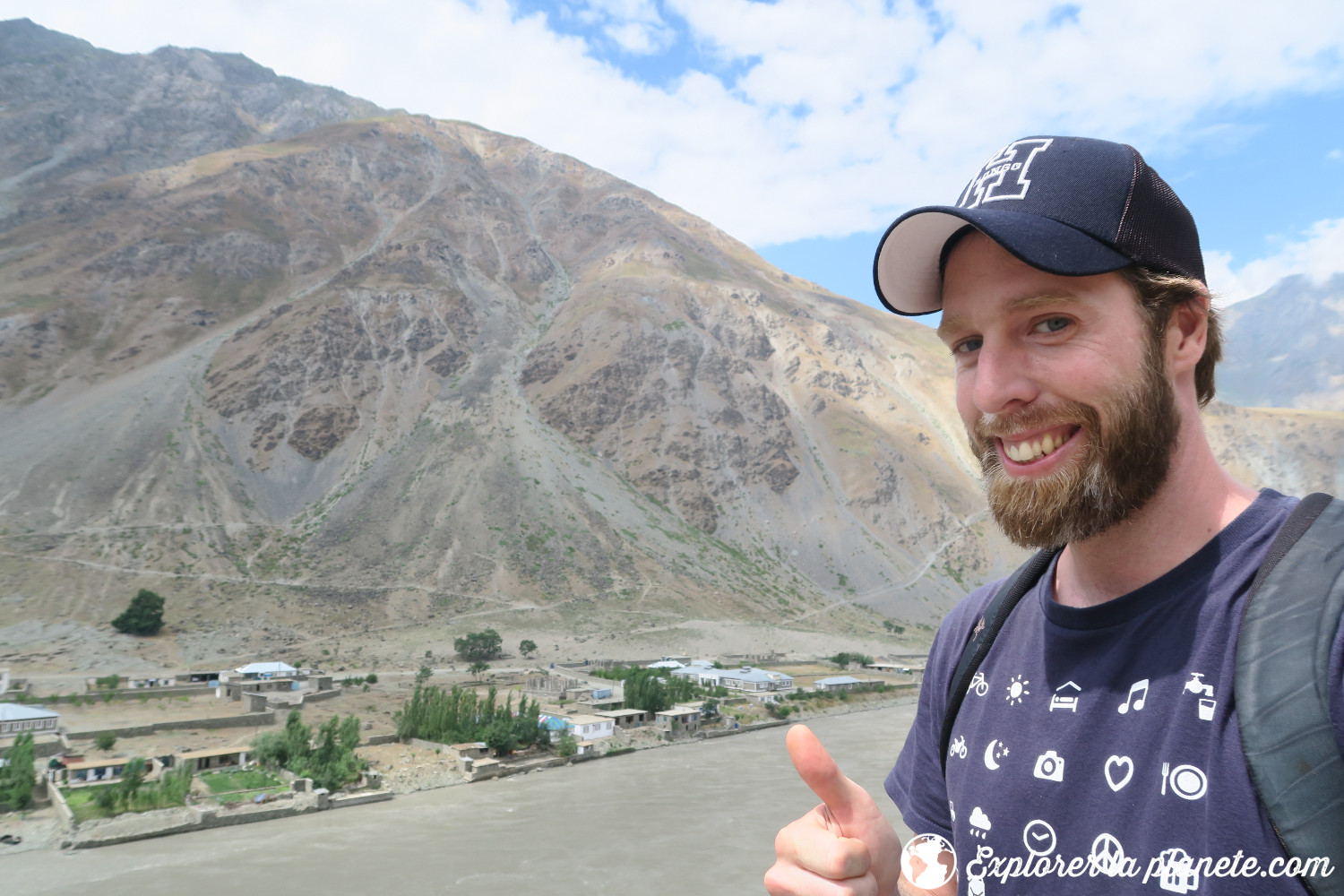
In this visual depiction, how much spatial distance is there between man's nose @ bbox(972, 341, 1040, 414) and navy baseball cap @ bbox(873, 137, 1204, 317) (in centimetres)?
18

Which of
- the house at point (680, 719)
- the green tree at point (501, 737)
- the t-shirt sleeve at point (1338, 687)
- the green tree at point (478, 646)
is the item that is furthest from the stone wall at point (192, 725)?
the t-shirt sleeve at point (1338, 687)

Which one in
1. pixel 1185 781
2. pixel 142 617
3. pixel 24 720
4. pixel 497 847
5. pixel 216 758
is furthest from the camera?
pixel 142 617

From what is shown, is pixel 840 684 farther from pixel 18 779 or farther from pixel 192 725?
pixel 18 779

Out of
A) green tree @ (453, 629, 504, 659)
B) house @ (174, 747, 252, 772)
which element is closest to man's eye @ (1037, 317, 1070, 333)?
house @ (174, 747, 252, 772)

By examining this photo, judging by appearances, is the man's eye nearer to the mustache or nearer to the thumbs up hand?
the mustache

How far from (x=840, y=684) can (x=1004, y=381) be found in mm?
43092

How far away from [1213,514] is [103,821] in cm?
2674

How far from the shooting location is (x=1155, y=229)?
134 centimetres

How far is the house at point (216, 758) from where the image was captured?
2491 centimetres

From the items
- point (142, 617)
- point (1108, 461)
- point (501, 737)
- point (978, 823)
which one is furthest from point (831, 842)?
point (142, 617)

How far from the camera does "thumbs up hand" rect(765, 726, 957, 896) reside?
47.7 inches

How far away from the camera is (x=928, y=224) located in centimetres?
153

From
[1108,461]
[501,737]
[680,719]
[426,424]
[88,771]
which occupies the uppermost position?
[426,424]

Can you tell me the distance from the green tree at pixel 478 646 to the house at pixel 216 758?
1553 centimetres
